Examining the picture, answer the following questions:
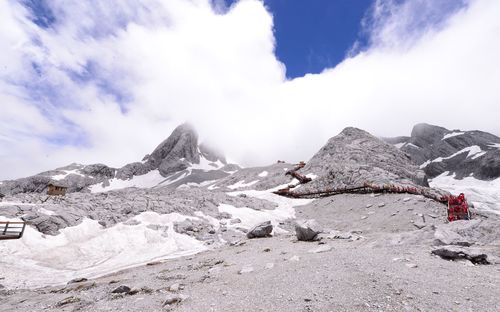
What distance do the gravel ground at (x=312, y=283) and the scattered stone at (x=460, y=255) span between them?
0.40 metres

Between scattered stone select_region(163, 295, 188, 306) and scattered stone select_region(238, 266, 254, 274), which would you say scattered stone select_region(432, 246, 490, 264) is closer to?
scattered stone select_region(238, 266, 254, 274)

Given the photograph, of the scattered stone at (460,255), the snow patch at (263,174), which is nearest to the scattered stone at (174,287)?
the scattered stone at (460,255)

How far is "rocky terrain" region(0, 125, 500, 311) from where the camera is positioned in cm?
895

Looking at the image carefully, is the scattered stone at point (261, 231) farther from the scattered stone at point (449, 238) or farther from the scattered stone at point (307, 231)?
the scattered stone at point (449, 238)

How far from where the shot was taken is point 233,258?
656 inches

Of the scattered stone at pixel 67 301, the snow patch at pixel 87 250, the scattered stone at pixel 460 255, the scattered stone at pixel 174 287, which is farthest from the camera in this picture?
the snow patch at pixel 87 250

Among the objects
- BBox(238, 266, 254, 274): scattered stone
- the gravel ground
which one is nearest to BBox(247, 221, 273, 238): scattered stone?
the gravel ground

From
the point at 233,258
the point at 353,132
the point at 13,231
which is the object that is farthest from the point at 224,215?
the point at 353,132

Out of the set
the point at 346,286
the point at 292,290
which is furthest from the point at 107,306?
the point at 346,286

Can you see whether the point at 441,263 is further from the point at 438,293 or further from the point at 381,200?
the point at 381,200

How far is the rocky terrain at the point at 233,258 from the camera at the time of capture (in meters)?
8.95

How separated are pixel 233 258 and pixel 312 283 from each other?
25.2ft

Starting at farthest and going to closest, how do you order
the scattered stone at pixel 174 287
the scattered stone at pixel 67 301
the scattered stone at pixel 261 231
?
the scattered stone at pixel 261 231, the scattered stone at pixel 174 287, the scattered stone at pixel 67 301

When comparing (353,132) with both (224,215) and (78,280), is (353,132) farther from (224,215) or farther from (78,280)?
(78,280)
